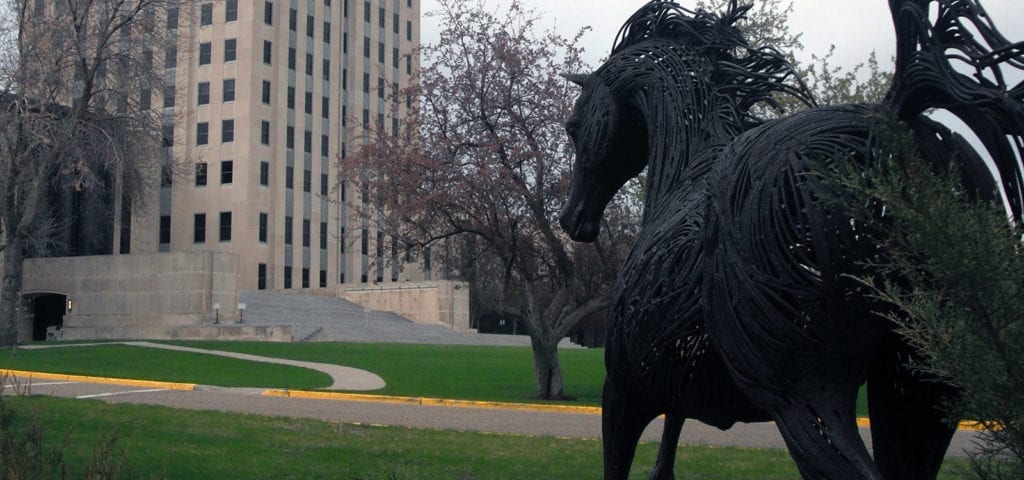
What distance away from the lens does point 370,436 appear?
11.1 meters

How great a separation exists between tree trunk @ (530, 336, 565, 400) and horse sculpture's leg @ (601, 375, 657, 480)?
1385 centimetres

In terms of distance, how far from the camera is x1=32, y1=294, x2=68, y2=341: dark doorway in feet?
168

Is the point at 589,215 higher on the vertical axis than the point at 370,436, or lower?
higher

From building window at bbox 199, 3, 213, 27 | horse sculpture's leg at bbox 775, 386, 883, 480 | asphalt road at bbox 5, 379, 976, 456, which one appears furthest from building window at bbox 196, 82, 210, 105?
horse sculpture's leg at bbox 775, 386, 883, 480

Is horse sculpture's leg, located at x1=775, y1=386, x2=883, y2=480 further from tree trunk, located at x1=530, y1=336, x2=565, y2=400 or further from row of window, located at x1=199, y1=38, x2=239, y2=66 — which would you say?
row of window, located at x1=199, y1=38, x2=239, y2=66

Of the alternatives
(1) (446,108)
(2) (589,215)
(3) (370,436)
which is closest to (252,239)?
(1) (446,108)

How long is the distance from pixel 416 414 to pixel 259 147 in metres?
47.8

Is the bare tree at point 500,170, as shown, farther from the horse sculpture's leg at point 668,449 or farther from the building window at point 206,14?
the building window at point 206,14

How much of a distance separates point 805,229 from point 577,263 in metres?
15.7

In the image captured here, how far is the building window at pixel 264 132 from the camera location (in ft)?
197

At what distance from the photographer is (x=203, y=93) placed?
197ft

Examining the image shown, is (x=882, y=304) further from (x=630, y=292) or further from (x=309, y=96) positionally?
(x=309, y=96)

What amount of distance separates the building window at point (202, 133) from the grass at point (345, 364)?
2990 cm

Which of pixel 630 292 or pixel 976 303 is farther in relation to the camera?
pixel 630 292
